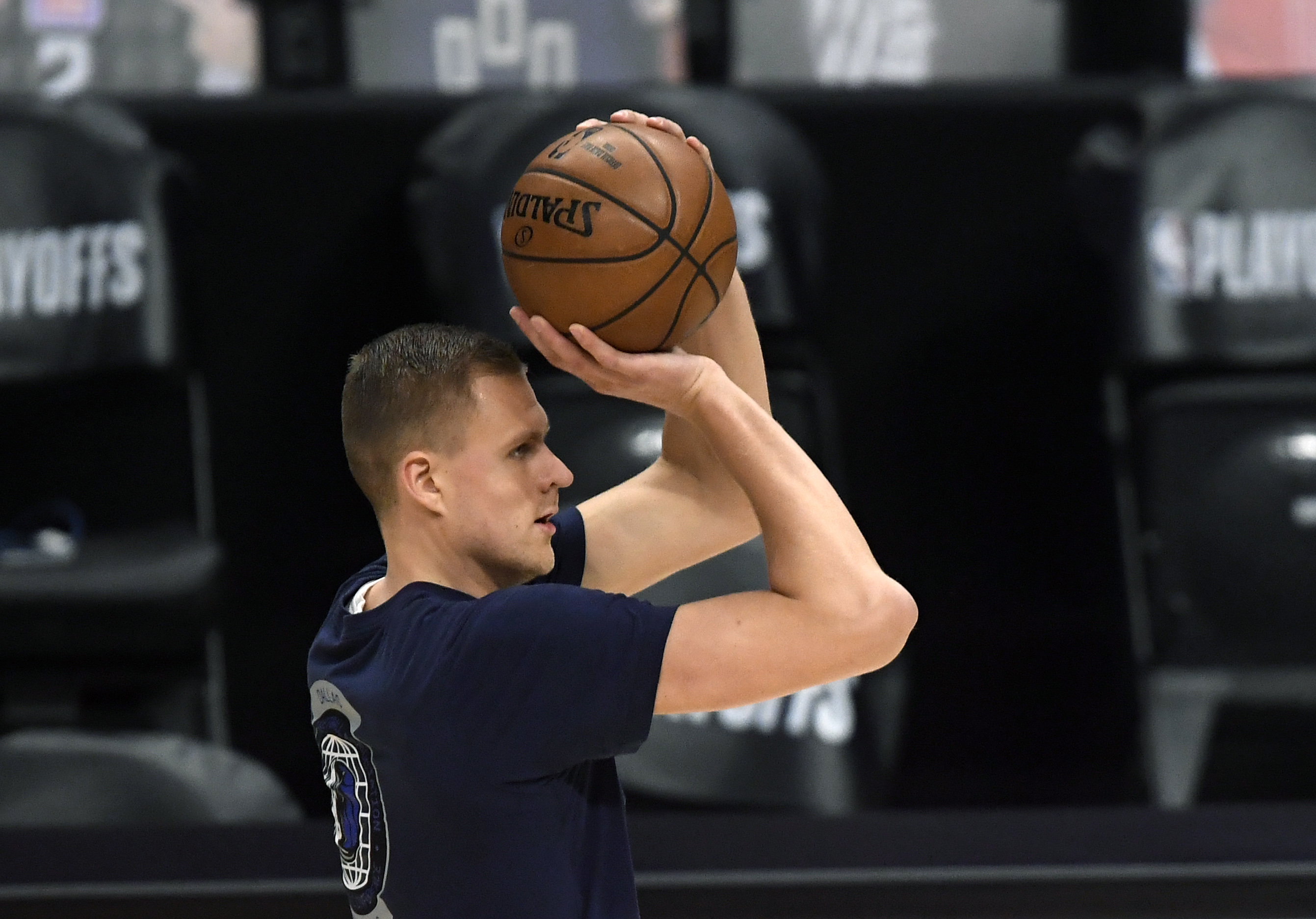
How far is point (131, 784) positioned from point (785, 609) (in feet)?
8.19

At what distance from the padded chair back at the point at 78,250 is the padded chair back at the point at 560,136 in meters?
0.65

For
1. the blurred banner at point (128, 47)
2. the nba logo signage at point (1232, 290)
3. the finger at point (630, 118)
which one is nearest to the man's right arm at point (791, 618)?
the finger at point (630, 118)

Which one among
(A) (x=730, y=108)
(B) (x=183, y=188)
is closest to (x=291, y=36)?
(B) (x=183, y=188)

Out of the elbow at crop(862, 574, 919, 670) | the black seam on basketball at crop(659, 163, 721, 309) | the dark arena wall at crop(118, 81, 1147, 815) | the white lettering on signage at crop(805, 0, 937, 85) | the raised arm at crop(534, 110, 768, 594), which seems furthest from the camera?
the white lettering on signage at crop(805, 0, 937, 85)

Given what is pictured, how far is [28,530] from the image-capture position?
4176mm

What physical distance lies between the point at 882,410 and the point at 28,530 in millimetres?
2218

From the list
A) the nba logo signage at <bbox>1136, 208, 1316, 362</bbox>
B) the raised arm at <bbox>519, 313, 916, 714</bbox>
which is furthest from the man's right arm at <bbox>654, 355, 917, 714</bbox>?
the nba logo signage at <bbox>1136, 208, 1316, 362</bbox>

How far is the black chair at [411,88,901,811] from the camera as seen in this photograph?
3.53 metres

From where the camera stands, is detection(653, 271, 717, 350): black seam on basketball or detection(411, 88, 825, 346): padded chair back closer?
detection(653, 271, 717, 350): black seam on basketball

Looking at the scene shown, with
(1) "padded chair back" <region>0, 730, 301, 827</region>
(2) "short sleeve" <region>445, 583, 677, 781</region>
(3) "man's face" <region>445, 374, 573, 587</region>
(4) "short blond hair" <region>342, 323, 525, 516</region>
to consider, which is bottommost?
(1) "padded chair back" <region>0, 730, 301, 827</region>

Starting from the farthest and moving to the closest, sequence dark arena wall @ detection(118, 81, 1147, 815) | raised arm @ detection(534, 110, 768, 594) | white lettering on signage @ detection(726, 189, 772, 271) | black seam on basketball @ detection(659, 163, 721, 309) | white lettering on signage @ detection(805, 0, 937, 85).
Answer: white lettering on signage @ detection(805, 0, 937, 85) → dark arena wall @ detection(118, 81, 1147, 815) → white lettering on signage @ detection(726, 189, 772, 271) → raised arm @ detection(534, 110, 768, 594) → black seam on basketball @ detection(659, 163, 721, 309)

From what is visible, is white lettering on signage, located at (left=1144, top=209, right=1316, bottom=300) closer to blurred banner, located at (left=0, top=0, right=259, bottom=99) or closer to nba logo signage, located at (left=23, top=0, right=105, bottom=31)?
blurred banner, located at (left=0, top=0, right=259, bottom=99)

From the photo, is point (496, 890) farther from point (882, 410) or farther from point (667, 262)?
point (882, 410)

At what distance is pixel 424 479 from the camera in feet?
5.19
